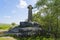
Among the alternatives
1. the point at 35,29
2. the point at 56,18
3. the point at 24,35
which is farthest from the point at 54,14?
the point at 24,35

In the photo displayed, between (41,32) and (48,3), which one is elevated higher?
(48,3)

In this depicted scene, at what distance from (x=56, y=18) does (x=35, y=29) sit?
746 centimetres

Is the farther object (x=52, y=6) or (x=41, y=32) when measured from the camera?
(x=52, y=6)

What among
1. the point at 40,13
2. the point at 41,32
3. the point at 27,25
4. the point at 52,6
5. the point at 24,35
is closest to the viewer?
the point at 24,35

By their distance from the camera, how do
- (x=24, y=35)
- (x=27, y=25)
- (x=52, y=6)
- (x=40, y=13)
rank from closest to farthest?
(x=24, y=35) → (x=27, y=25) → (x=52, y=6) → (x=40, y=13)

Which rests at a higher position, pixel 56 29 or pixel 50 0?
pixel 50 0

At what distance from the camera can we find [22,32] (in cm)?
2930

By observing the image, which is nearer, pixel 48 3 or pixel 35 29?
pixel 35 29

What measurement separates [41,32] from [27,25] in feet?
13.0

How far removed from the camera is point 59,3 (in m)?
34.0

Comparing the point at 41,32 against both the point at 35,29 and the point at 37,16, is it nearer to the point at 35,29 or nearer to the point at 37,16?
the point at 35,29

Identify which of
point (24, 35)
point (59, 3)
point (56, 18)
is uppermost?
point (59, 3)

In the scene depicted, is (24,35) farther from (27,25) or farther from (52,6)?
(52,6)

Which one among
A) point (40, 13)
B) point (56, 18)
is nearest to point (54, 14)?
point (56, 18)
